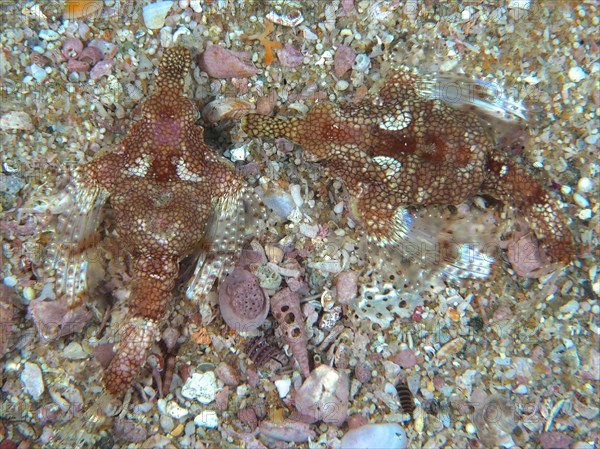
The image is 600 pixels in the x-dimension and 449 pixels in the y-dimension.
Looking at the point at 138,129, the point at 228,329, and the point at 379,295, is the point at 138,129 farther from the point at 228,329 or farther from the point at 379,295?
the point at 379,295

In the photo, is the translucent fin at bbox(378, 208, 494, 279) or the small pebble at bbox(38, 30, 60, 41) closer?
the translucent fin at bbox(378, 208, 494, 279)

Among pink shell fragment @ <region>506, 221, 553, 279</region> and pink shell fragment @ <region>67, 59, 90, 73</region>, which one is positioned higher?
pink shell fragment @ <region>67, 59, 90, 73</region>

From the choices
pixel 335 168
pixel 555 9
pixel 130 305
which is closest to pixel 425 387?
pixel 335 168

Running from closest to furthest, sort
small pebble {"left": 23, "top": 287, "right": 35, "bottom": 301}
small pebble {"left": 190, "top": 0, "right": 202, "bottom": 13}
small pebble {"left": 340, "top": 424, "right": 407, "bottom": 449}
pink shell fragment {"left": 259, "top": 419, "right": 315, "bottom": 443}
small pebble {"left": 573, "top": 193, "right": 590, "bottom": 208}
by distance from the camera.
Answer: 1. small pebble {"left": 340, "top": 424, "right": 407, "bottom": 449}
2. pink shell fragment {"left": 259, "top": 419, "right": 315, "bottom": 443}
3. small pebble {"left": 23, "top": 287, "right": 35, "bottom": 301}
4. small pebble {"left": 573, "top": 193, "right": 590, "bottom": 208}
5. small pebble {"left": 190, "top": 0, "right": 202, "bottom": 13}

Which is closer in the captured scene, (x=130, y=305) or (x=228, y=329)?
(x=130, y=305)

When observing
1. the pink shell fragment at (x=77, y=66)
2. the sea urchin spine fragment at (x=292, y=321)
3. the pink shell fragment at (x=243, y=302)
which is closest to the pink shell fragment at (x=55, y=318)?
the pink shell fragment at (x=243, y=302)

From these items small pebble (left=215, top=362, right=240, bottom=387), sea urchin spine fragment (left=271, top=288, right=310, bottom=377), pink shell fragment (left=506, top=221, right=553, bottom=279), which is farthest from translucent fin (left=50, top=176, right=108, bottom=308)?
pink shell fragment (left=506, top=221, right=553, bottom=279)

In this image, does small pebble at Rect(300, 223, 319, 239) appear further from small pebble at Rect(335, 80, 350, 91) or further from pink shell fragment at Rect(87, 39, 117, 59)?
pink shell fragment at Rect(87, 39, 117, 59)
